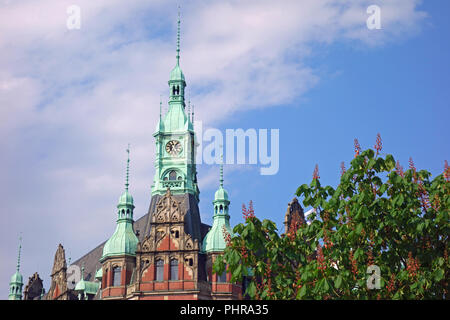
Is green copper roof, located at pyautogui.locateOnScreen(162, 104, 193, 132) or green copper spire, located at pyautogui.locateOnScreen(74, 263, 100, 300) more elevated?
green copper roof, located at pyautogui.locateOnScreen(162, 104, 193, 132)

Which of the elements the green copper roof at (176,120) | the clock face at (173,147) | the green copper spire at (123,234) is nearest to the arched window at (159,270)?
the green copper spire at (123,234)

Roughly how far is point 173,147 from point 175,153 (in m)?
0.70

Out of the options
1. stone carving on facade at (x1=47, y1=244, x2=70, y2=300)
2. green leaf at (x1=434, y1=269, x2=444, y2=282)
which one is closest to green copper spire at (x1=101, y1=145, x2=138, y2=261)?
stone carving on facade at (x1=47, y1=244, x2=70, y2=300)

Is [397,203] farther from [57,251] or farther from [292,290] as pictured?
[57,251]

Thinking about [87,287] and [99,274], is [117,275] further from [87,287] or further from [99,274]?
[87,287]

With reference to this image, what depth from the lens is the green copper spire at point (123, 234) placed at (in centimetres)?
8138

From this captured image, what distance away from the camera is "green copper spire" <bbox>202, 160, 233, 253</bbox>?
260ft

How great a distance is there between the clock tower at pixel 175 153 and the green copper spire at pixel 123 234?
143 inches

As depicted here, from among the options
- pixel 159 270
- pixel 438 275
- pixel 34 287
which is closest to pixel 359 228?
pixel 438 275

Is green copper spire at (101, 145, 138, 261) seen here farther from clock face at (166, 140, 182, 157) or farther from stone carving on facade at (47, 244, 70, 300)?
stone carving on facade at (47, 244, 70, 300)
